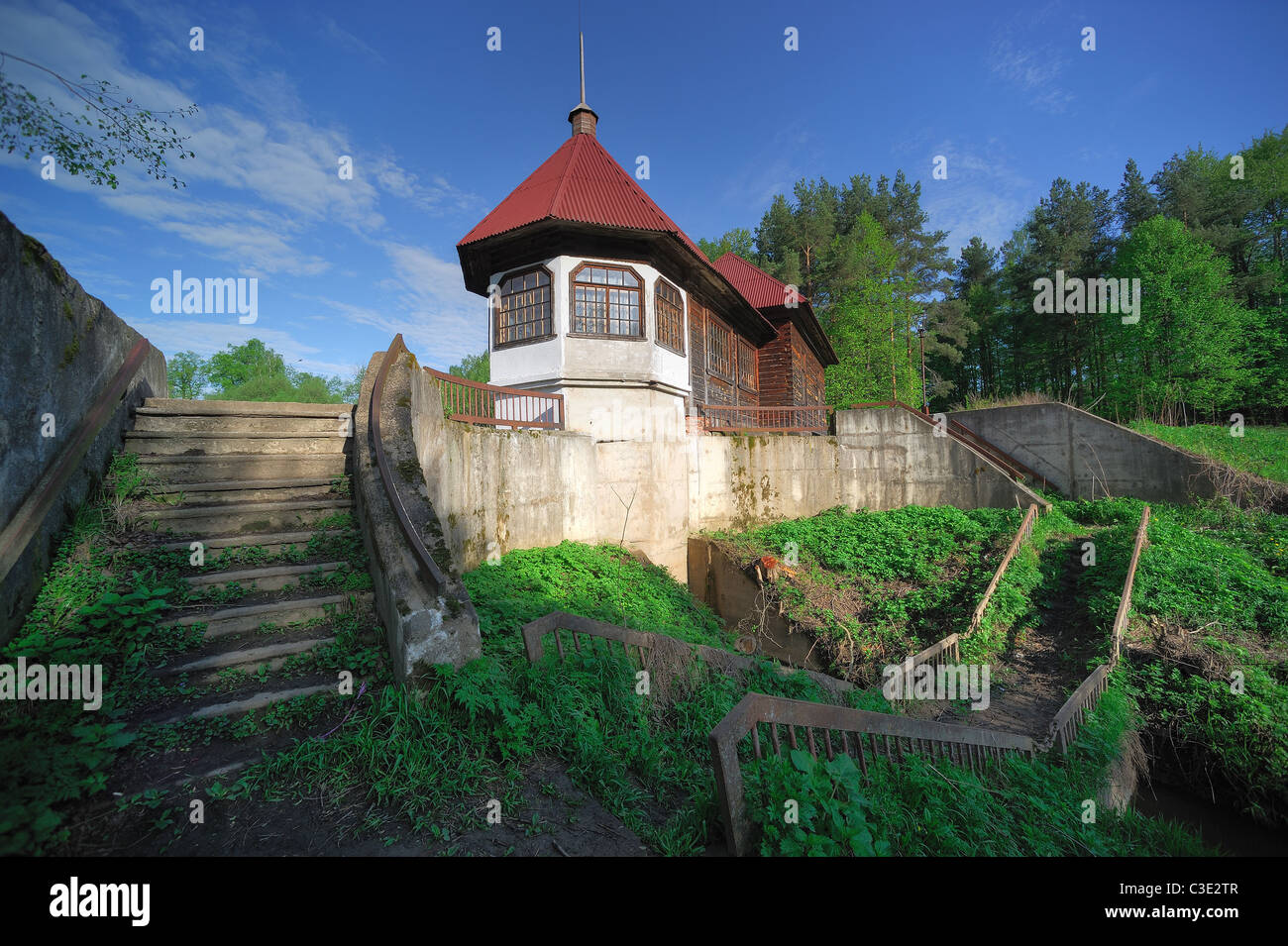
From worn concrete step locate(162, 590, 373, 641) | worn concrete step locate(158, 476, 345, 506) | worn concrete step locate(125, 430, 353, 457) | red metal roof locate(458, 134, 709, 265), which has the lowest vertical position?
worn concrete step locate(162, 590, 373, 641)

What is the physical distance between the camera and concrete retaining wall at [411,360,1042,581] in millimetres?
7367

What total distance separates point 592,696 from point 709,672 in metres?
1.59

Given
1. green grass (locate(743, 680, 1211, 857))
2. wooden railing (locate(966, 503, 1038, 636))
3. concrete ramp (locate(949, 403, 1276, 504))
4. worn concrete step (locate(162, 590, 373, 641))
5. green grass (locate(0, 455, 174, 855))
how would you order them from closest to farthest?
green grass (locate(0, 455, 174, 855))
green grass (locate(743, 680, 1211, 857))
worn concrete step (locate(162, 590, 373, 641))
wooden railing (locate(966, 503, 1038, 636))
concrete ramp (locate(949, 403, 1276, 504))

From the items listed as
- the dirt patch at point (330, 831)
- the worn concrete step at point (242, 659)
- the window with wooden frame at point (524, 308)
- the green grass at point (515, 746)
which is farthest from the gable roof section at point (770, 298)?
the dirt patch at point (330, 831)

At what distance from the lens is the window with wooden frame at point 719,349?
51.6ft

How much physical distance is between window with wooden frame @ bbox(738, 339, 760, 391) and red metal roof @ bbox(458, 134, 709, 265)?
6942 millimetres

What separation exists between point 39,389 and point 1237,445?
22988 millimetres

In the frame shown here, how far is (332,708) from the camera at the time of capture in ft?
10.4

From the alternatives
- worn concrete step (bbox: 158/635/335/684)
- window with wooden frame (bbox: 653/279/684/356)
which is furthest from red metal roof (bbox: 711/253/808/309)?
worn concrete step (bbox: 158/635/335/684)

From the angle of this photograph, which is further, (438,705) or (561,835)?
(438,705)

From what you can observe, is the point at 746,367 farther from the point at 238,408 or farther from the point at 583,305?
the point at 238,408

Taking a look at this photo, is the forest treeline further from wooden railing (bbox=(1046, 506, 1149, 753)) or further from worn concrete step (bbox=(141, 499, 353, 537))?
worn concrete step (bbox=(141, 499, 353, 537))
